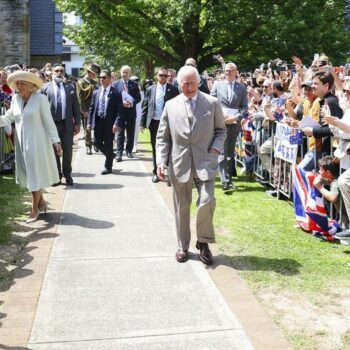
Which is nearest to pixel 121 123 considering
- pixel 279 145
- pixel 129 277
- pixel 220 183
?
pixel 220 183

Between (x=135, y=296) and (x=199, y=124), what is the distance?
1.82 meters

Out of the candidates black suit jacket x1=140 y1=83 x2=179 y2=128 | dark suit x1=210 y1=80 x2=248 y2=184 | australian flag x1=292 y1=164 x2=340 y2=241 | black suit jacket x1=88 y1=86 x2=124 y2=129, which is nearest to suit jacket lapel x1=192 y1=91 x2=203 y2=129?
australian flag x1=292 y1=164 x2=340 y2=241

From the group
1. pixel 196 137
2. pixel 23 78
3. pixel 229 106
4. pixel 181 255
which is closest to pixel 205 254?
pixel 181 255

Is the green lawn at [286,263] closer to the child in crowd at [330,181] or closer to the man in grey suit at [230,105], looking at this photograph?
the child in crowd at [330,181]

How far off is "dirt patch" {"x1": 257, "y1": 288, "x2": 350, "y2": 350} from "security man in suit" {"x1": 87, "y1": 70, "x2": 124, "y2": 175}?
677 centimetres

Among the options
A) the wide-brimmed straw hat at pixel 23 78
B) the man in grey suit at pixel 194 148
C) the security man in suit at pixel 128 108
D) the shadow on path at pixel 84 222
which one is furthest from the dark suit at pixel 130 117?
the man in grey suit at pixel 194 148

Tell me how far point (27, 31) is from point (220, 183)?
2533cm

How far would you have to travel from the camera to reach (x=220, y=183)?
10508mm

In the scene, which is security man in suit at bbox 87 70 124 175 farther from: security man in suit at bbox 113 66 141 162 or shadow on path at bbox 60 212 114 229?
shadow on path at bbox 60 212 114 229

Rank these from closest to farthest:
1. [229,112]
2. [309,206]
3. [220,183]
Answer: [309,206] → [229,112] → [220,183]

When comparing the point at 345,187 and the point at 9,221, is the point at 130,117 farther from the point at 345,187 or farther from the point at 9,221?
the point at 345,187

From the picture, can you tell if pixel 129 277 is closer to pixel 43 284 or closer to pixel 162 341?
pixel 43 284

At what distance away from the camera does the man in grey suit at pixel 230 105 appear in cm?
969

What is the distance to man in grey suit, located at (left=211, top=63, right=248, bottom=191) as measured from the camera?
31.8 ft
